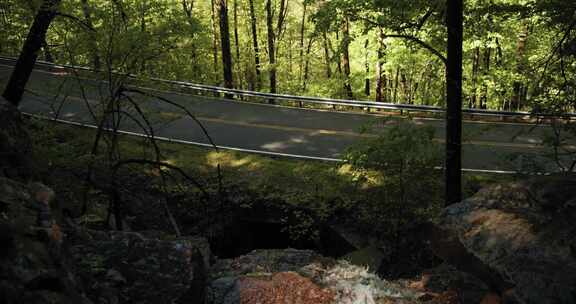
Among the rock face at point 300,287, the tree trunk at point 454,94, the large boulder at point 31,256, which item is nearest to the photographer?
the large boulder at point 31,256

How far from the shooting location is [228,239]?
13.7m

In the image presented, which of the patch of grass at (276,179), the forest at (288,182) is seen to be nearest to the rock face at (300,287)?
the forest at (288,182)

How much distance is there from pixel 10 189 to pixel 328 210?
9.43 metres

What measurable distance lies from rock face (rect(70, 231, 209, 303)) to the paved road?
8991mm

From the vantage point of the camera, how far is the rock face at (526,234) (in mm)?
5238

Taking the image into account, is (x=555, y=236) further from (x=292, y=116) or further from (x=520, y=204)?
(x=292, y=116)

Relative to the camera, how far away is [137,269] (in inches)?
215

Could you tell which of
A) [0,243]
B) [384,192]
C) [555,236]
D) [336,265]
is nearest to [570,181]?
[555,236]

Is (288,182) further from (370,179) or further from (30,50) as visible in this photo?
(30,50)

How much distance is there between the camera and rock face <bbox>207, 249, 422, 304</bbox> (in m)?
6.77

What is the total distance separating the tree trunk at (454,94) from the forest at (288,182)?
0.04m

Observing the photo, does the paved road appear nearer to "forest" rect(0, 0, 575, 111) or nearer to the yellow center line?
the yellow center line

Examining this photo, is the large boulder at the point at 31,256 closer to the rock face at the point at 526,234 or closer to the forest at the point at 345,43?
the rock face at the point at 526,234

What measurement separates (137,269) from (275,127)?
12.1 m
